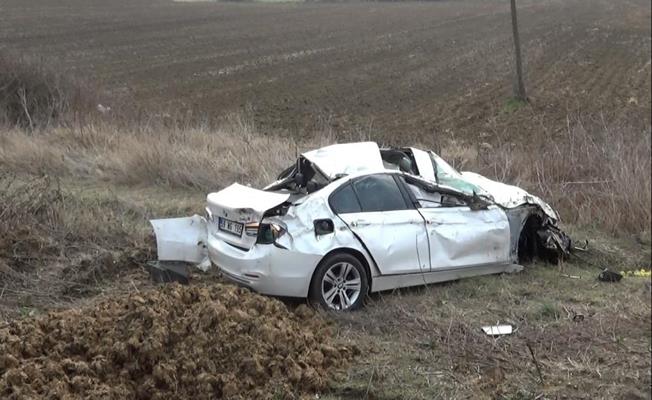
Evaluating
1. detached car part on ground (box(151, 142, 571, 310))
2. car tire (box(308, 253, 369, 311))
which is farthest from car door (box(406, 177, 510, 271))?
car tire (box(308, 253, 369, 311))

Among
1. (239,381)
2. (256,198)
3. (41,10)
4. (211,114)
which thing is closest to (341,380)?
(239,381)

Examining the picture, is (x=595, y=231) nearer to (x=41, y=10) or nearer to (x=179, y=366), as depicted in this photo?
(x=179, y=366)

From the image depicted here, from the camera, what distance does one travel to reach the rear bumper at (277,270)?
280 inches

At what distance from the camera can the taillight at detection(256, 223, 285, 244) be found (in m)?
7.21

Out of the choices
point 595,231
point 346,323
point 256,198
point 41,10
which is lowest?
point 595,231

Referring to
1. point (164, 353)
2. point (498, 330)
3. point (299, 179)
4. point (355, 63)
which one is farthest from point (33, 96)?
point (355, 63)

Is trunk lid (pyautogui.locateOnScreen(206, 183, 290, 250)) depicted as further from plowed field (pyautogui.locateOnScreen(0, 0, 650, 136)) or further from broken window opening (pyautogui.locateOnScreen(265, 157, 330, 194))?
plowed field (pyautogui.locateOnScreen(0, 0, 650, 136))

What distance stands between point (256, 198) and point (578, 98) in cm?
2016

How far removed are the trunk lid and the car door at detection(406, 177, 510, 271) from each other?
1.59 metres

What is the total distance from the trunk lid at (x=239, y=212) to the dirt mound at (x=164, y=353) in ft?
4.50

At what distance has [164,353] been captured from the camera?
17.4 feet

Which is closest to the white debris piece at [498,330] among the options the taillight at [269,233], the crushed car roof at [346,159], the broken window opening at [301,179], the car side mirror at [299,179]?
the taillight at [269,233]

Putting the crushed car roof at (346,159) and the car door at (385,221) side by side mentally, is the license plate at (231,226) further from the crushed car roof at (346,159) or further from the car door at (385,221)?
the crushed car roof at (346,159)

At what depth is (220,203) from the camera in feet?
25.3
